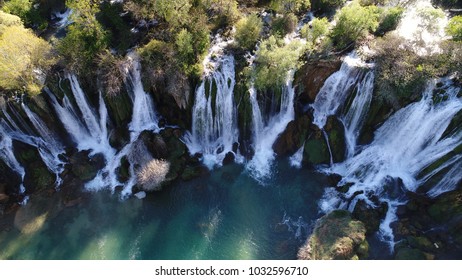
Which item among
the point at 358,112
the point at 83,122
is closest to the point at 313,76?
the point at 358,112

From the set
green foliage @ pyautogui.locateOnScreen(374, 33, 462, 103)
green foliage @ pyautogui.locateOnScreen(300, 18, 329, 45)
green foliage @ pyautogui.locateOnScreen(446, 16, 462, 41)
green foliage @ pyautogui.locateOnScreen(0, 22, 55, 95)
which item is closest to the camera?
green foliage @ pyautogui.locateOnScreen(374, 33, 462, 103)

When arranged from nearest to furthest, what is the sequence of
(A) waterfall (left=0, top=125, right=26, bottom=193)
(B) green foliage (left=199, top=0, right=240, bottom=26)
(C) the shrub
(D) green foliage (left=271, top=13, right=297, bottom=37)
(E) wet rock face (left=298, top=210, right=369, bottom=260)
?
1. (E) wet rock face (left=298, top=210, right=369, bottom=260)
2. (C) the shrub
3. (A) waterfall (left=0, top=125, right=26, bottom=193)
4. (D) green foliage (left=271, top=13, right=297, bottom=37)
5. (B) green foliage (left=199, top=0, right=240, bottom=26)

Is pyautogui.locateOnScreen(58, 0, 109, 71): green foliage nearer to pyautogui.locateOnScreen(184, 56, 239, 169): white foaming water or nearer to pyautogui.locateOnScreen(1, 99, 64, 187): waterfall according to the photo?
pyautogui.locateOnScreen(1, 99, 64, 187): waterfall

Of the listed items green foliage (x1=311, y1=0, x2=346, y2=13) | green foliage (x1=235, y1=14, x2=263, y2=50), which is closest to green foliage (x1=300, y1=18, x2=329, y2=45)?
green foliage (x1=311, y1=0, x2=346, y2=13)

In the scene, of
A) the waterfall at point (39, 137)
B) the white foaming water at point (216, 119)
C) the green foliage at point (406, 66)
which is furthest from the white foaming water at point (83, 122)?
the green foliage at point (406, 66)

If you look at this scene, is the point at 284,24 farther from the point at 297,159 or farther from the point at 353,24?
the point at 297,159
